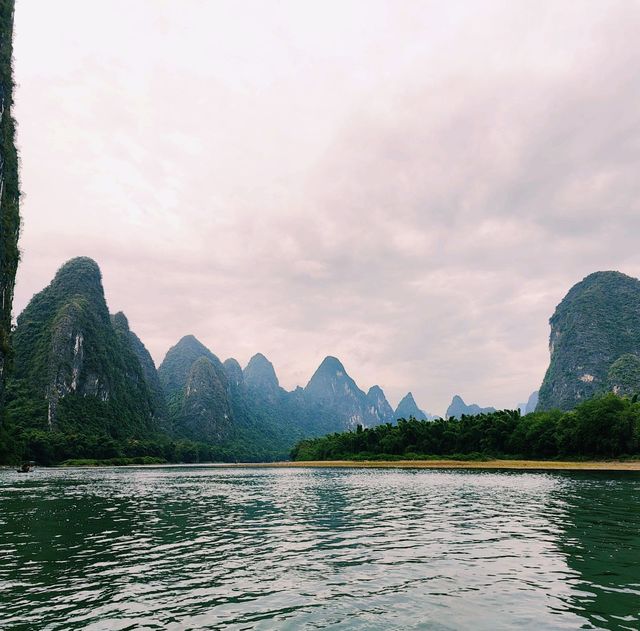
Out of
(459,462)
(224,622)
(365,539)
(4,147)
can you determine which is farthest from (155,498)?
(4,147)

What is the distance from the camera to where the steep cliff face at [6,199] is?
345 ft

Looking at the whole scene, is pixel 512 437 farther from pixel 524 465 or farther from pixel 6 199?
pixel 6 199

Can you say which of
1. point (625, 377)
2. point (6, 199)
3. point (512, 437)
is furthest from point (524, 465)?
point (6, 199)

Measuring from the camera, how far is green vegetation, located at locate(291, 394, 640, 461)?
276 ft

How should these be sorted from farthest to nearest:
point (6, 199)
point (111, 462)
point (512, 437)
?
point (111, 462), point (6, 199), point (512, 437)

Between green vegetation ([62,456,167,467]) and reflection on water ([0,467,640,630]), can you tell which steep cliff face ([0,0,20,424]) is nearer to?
green vegetation ([62,456,167,467])

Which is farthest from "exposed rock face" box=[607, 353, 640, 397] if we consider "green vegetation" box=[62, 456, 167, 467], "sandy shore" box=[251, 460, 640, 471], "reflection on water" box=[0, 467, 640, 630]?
"green vegetation" box=[62, 456, 167, 467]

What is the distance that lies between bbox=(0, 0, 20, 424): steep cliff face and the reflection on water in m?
93.9

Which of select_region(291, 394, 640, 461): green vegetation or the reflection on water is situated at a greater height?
select_region(291, 394, 640, 461): green vegetation

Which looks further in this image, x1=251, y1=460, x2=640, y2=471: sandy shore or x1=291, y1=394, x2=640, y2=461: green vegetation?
x1=291, y1=394, x2=640, y2=461: green vegetation

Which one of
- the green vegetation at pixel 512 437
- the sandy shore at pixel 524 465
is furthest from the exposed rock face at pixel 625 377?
the sandy shore at pixel 524 465

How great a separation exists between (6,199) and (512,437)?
131 meters

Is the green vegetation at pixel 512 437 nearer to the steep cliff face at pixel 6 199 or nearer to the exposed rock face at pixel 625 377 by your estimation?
the exposed rock face at pixel 625 377

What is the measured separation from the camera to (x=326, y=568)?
1558 cm
